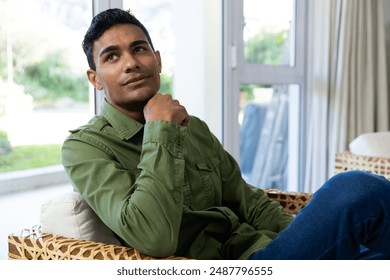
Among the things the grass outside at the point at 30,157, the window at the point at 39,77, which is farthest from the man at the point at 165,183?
the grass outside at the point at 30,157

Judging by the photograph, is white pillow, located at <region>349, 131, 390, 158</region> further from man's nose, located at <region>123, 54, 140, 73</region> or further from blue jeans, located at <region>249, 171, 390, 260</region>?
man's nose, located at <region>123, 54, 140, 73</region>

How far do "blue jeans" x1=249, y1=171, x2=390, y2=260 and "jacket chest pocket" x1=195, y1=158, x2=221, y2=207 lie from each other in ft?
1.10

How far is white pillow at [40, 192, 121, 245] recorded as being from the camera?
3.75 ft

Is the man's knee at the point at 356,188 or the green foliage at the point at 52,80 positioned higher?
the green foliage at the point at 52,80

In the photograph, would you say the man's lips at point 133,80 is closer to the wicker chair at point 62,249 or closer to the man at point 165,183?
the man at point 165,183

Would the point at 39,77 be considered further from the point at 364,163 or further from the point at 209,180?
the point at 364,163

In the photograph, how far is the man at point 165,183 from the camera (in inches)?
42.1

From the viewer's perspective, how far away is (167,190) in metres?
1.10

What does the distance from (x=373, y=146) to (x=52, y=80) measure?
1.62 metres


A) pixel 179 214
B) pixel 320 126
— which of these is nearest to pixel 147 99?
pixel 179 214

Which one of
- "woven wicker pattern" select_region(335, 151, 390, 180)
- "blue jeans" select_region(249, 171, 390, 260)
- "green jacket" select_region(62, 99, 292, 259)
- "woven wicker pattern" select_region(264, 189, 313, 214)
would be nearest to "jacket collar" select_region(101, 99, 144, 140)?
"green jacket" select_region(62, 99, 292, 259)

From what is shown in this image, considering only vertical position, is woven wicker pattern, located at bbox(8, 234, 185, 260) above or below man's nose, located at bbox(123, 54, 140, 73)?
below

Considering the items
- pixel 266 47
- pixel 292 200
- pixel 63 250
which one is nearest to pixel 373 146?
pixel 266 47

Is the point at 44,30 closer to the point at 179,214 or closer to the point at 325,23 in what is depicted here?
the point at 179,214
